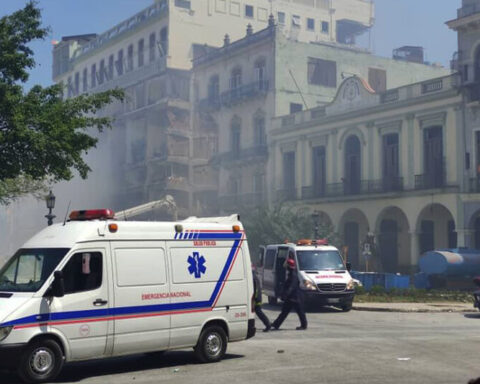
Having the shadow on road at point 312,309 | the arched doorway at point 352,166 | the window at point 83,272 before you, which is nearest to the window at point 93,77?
the arched doorway at point 352,166

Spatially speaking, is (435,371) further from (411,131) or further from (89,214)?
(411,131)

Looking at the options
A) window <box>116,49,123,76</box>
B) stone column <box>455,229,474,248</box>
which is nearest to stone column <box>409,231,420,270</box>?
stone column <box>455,229,474,248</box>

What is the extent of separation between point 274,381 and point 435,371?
2.74 meters

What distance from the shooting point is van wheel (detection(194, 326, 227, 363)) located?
13.0m

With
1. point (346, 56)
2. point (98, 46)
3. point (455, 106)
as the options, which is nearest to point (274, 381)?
point (455, 106)

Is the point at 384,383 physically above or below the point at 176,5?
below

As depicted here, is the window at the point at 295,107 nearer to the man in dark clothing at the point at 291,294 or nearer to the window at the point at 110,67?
the window at the point at 110,67

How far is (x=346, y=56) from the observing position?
60094 mm

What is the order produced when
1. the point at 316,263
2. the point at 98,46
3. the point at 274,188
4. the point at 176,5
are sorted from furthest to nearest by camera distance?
1. the point at 98,46
2. the point at 176,5
3. the point at 274,188
4. the point at 316,263

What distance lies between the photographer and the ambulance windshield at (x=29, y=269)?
11352 millimetres

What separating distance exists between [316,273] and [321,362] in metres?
10.7

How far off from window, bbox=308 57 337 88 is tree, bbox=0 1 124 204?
132 feet

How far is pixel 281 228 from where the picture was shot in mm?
46594

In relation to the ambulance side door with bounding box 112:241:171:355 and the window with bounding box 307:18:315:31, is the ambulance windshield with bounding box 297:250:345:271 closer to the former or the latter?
the ambulance side door with bounding box 112:241:171:355
